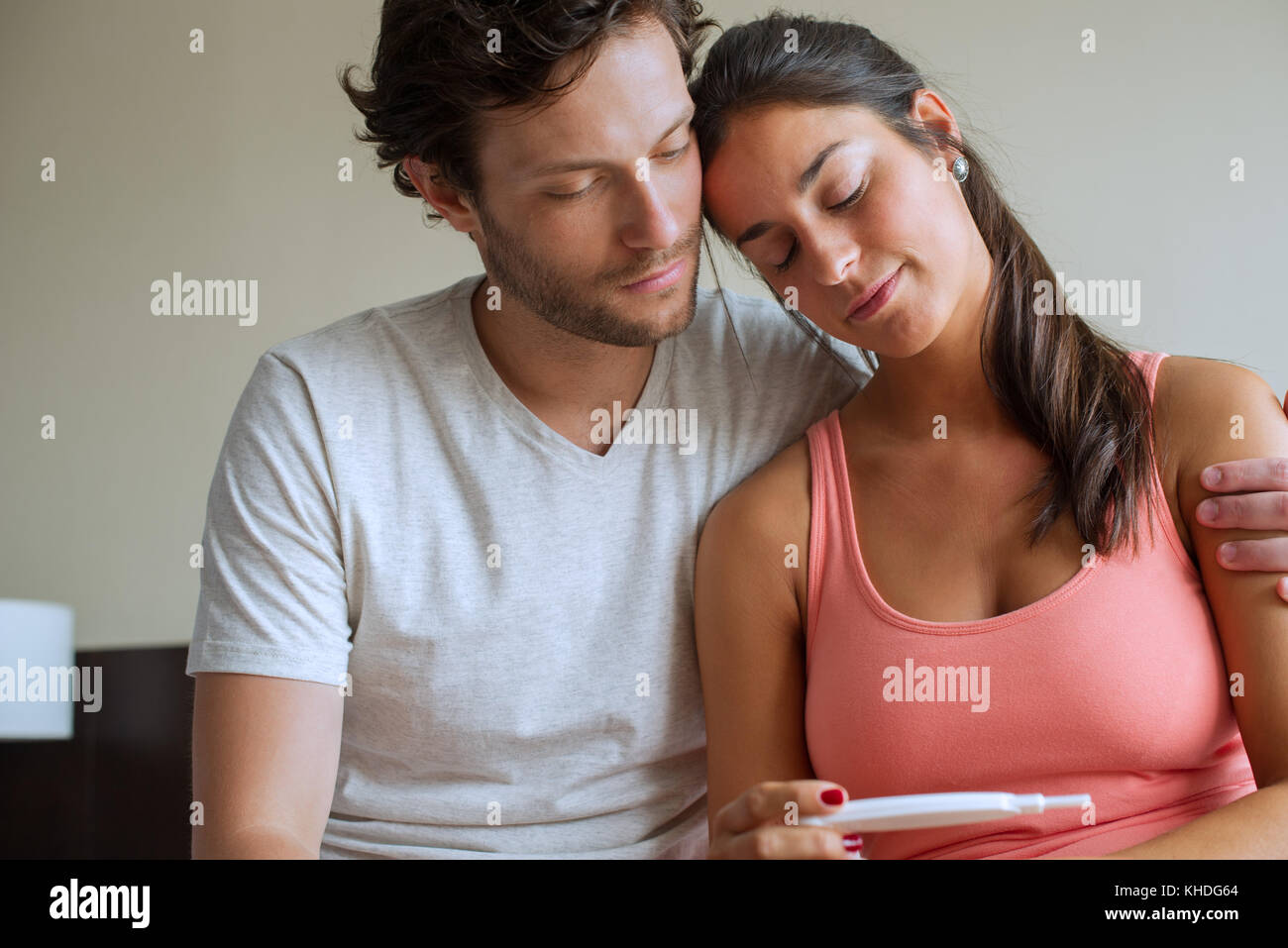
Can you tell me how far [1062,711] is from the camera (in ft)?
3.44

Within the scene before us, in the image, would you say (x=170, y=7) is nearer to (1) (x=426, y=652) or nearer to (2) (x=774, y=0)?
(2) (x=774, y=0)

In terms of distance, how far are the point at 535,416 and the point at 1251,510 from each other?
0.74 meters

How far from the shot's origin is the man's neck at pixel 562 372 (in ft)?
4.37

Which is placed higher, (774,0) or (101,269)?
(774,0)

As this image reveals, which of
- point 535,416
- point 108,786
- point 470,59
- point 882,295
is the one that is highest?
point 470,59

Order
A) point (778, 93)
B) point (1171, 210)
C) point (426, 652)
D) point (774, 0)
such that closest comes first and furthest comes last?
point (778, 93) < point (426, 652) < point (1171, 210) < point (774, 0)

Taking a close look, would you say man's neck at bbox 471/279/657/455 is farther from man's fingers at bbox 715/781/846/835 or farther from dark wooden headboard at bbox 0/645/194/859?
dark wooden headboard at bbox 0/645/194/859

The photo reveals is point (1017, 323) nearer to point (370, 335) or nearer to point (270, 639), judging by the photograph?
point (370, 335)

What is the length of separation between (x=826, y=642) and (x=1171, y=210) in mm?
1784

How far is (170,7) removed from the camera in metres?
2.81

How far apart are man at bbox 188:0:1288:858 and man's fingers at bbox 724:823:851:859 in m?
0.37

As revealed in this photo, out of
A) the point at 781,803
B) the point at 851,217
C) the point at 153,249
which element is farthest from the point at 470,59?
the point at 153,249
